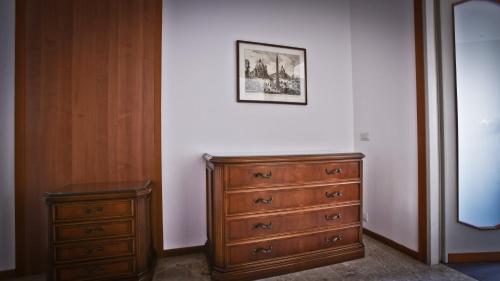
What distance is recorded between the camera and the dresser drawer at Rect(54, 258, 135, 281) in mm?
1703

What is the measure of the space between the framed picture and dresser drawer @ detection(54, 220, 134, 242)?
158cm

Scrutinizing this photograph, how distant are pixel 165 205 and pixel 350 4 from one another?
3288 millimetres

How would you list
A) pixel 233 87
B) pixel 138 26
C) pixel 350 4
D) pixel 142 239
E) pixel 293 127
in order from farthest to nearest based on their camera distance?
pixel 350 4, pixel 293 127, pixel 233 87, pixel 138 26, pixel 142 239

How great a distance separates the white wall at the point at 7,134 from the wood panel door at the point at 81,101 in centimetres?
5

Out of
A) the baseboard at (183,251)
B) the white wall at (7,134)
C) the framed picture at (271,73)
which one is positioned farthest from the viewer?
the framed picture at (271,73)

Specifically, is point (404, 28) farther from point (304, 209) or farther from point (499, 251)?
point (499, 251)

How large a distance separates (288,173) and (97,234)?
1.56 meters

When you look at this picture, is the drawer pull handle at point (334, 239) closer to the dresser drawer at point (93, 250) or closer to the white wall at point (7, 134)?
the dresser drawer at point (93, 250)

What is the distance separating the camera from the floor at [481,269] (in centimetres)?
190

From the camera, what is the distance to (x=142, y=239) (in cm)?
184

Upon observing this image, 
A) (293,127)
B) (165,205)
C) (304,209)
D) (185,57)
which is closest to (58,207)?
(165,205)

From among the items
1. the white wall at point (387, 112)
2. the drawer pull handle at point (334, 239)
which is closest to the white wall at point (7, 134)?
the drawer pull handle at point (334, 239)

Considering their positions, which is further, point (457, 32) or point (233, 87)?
point (233, 87)

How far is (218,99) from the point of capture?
249 centimetres
